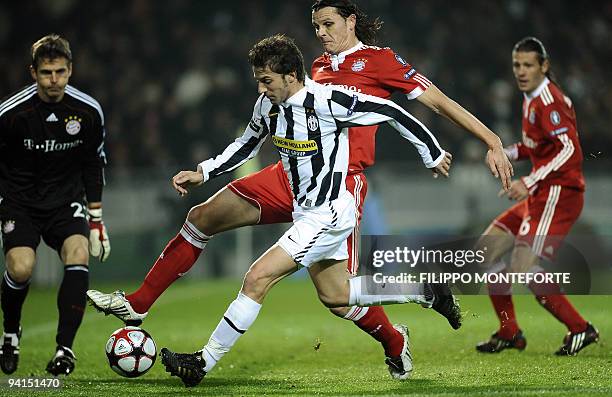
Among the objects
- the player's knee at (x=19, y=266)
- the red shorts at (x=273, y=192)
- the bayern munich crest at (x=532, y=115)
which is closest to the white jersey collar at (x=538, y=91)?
the bayern munich crest at (x=532, y=115)

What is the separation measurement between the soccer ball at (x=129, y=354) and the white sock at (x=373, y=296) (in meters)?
1.21

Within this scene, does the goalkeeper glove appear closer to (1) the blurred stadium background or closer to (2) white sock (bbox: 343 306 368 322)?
(2) white sock (bbox: 343 306 368 322)

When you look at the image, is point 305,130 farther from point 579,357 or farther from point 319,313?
point 319,313

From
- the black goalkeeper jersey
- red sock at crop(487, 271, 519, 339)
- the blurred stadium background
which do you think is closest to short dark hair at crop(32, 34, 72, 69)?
the black goalkeeper jersey

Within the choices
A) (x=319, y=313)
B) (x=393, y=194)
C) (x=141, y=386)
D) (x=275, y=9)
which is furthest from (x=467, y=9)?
(x=141, y=386)

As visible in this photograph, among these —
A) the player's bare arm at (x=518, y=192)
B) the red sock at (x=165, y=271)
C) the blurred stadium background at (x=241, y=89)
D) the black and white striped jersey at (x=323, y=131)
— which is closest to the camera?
the black and white striped jersey at (x=323, y=131)

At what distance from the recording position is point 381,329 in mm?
6301

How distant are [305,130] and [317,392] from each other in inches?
56.5

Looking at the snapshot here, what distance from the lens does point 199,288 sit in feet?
45.6

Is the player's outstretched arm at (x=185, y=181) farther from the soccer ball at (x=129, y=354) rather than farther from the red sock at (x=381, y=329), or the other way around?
the red sock at (x=381, y=329)

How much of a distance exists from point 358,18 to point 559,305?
2519 millimetres

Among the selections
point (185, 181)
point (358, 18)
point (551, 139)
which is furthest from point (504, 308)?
point (185, 181)

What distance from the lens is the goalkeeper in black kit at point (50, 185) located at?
21.3 ft

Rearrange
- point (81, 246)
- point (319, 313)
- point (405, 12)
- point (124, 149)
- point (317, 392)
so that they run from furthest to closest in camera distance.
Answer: point (405, 12) < point (124, 149) < point (319, 313) < point (81, 246) < point (317, 392)
